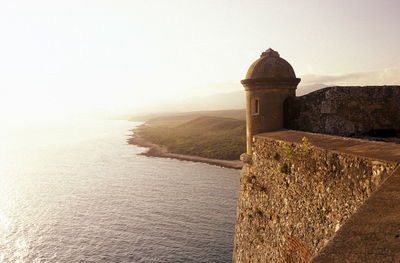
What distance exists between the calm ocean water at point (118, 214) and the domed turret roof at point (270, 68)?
1976 cm

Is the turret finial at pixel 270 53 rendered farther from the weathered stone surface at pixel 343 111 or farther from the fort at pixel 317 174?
the weathered stone surface at pixel 343 111

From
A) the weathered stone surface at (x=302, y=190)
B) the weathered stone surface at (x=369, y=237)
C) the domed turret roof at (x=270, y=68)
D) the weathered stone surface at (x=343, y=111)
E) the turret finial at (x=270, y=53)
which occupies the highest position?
the turret finial at (x=270, y=53)

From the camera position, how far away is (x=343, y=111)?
14539 millimetres

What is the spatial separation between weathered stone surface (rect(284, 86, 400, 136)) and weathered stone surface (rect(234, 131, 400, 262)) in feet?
11.4

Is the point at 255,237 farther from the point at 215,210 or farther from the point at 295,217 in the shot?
the point at 215,210

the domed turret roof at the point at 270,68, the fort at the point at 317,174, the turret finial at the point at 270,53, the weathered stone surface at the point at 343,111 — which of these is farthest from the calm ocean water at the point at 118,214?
the turret finial at the point at 270,53

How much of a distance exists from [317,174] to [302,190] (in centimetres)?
97

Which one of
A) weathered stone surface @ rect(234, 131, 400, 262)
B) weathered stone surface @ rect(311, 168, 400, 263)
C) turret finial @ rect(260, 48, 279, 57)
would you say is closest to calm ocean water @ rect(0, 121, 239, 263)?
weathered stone surface @ rect(234, 131, 400, 262)

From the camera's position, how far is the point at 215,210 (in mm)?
37969

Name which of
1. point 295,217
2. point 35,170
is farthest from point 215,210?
point 35,170

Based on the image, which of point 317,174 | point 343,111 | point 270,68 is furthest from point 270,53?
point 317,174

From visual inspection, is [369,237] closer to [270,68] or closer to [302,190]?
[302,190]

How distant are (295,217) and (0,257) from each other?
31790 millimetres

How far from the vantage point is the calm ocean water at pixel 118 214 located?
2961 cm
